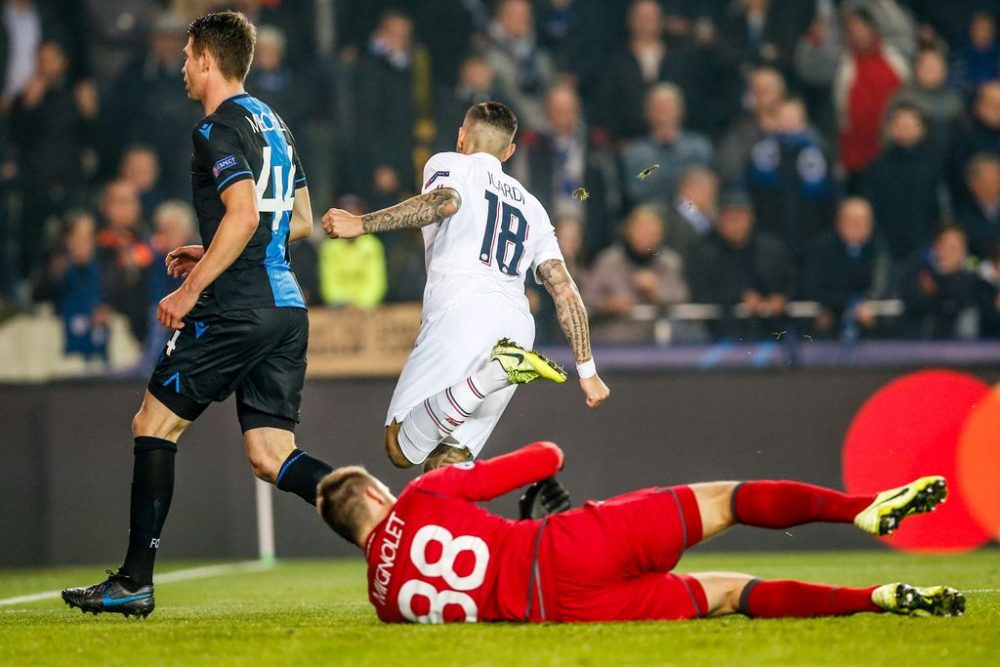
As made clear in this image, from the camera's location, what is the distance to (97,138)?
12297mm

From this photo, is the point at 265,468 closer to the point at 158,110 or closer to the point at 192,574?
the point at 192,574

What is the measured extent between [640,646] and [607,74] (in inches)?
322

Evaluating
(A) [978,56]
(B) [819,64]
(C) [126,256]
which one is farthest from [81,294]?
(A) [978,56]

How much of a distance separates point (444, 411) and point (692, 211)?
5282mm

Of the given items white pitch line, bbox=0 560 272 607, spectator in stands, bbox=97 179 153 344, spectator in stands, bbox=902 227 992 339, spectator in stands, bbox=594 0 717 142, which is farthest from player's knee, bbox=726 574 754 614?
spectator in stands, bbox=594 0 717 142

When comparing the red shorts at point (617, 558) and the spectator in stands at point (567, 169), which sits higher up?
the spectator in stands at point (567, 169)

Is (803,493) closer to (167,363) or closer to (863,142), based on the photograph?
(167,363)

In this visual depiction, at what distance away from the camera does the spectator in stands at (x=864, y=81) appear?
1192 centimetres

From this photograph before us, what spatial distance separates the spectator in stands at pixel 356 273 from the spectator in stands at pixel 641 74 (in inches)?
89.5

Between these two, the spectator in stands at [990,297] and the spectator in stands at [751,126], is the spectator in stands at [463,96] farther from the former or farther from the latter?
the spectator in stands at [990,297]

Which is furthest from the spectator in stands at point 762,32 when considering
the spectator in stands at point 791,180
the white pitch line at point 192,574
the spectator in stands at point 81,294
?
the white pitch line at point 192,574

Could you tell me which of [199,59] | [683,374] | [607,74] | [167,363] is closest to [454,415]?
[167,363]

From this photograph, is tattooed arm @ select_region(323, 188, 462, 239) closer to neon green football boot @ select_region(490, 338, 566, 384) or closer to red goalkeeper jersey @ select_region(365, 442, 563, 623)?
neon green football boot @ select_region(490, 338, 566, 384)

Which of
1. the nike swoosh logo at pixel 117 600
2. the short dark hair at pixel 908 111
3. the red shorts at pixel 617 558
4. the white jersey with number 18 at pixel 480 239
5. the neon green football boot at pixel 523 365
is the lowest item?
the nike swoosh logo at pixel 117 600
